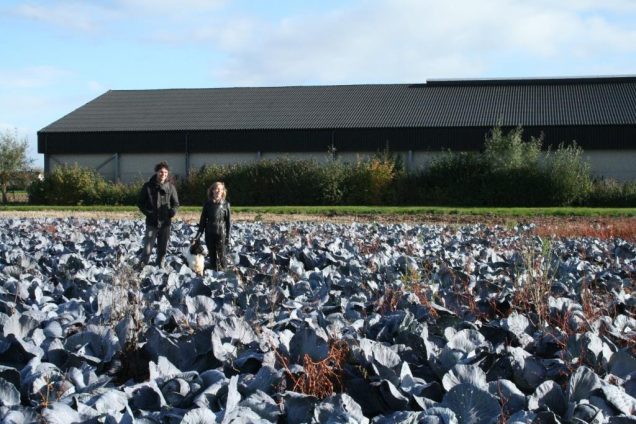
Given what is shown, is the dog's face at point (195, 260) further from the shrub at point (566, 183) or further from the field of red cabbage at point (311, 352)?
the shrub at point (566, 183)

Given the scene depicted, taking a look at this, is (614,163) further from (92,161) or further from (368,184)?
(92,161)

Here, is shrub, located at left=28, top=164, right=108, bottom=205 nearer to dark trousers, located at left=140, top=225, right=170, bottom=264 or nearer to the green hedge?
the green hedge

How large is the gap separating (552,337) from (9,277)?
4.25 meters

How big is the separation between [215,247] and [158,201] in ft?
4.46

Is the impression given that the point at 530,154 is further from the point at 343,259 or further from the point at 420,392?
the point at 420,392

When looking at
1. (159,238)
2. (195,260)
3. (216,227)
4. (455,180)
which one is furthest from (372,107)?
(195,260)

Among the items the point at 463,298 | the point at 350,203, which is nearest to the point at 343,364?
the point at 463,298

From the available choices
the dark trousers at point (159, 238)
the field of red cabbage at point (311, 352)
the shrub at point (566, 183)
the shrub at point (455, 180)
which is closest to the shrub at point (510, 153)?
the shrub at point (455, 180)

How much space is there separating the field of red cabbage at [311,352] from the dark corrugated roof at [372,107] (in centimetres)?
4153

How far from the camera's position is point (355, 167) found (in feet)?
135

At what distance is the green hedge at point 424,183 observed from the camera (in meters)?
38.0

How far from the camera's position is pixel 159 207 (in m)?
11.3

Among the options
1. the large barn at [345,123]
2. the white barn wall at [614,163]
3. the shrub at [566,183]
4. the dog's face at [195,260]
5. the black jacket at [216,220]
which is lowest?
the dog's face at [195,260]

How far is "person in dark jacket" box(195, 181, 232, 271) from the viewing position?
10.4 m
